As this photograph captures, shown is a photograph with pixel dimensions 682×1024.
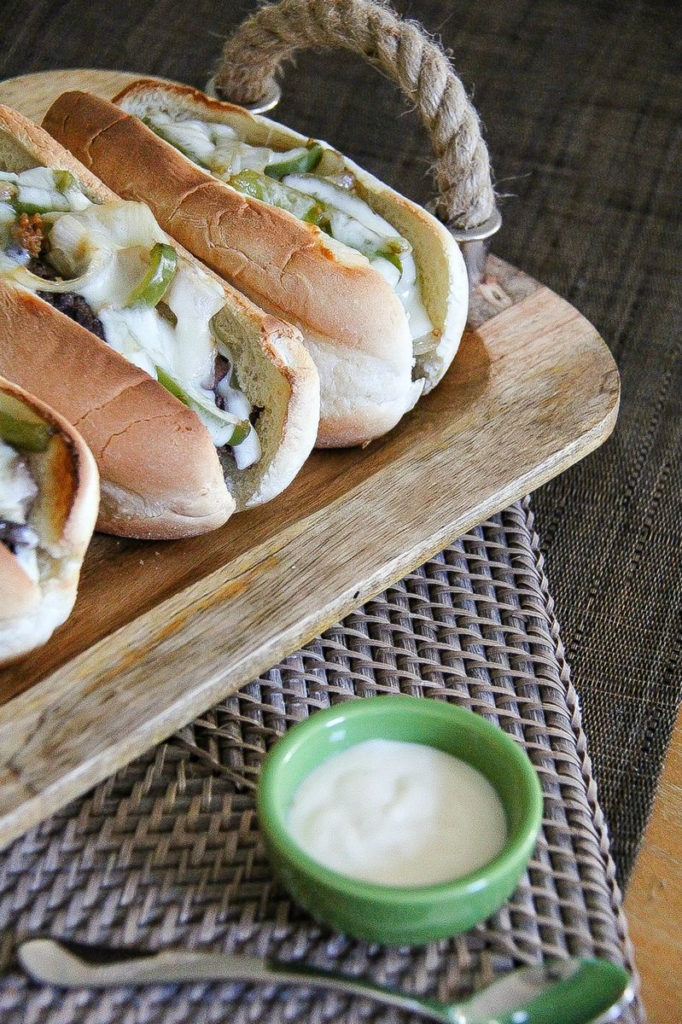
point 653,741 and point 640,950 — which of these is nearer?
point 640,950

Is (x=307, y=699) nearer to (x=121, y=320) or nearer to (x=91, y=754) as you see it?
(x=91, y=754)

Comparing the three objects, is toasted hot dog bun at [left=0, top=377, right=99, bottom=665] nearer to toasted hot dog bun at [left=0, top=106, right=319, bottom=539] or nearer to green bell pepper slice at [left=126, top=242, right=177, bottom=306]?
toasted hot dog bun at [left=0, top=106, right=319, bottom=539]

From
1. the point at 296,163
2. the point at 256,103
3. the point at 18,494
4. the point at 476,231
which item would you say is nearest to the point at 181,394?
the point at 18,494

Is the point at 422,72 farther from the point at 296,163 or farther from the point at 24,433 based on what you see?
the point at 24,433

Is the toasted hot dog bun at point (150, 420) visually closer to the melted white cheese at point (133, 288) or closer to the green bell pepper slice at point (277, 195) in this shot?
the melted white cheese at point (133, 288)

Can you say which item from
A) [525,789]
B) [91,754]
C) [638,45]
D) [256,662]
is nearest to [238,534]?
[256,662]

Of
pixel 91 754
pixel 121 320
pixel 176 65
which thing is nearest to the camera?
pixel 91 754

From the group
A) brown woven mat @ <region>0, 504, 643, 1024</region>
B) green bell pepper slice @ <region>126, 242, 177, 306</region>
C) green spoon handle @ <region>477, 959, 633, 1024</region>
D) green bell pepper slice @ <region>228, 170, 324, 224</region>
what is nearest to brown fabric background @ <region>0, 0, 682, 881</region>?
brown woven mat @ <region>0, 504, 643, 1024</region>
